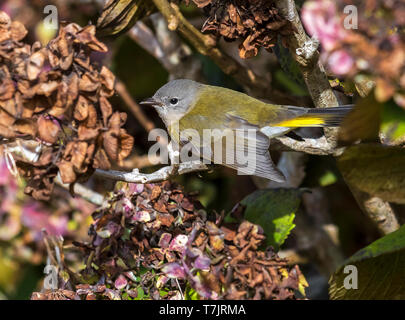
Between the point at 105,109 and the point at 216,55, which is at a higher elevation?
the point at 216,55

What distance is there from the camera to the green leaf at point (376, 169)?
135 cm

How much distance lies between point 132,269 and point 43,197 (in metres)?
0.35

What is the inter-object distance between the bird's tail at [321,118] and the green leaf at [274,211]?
255mm

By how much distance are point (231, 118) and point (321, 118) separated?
1.38 feet

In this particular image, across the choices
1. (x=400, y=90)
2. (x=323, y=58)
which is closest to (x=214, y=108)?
(x=323, y=58)

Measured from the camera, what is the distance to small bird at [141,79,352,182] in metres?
1.92

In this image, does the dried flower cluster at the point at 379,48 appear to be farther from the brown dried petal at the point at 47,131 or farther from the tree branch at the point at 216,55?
the tree branch at the point at 216,55

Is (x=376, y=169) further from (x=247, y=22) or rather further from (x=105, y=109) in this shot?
(x=105, y=109)

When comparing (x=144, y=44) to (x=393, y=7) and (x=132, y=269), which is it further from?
(x=393, y=7)

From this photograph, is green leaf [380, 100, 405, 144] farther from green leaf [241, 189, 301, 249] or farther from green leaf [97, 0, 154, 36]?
green leaf [97, 0, 154, 36]

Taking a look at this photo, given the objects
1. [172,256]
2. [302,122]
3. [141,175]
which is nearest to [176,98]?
[302,122]

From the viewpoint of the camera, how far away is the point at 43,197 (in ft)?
4.42

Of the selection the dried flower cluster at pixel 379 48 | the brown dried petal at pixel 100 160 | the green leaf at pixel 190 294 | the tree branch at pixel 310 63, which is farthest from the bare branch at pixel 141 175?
the dried flower cluster at pixel 379 48

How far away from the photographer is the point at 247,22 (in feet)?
5.19
